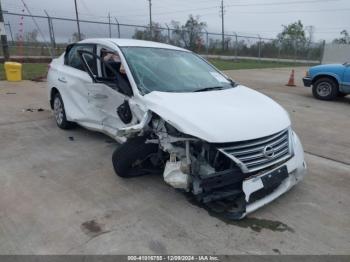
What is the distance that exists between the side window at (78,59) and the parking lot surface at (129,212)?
1.21 metres

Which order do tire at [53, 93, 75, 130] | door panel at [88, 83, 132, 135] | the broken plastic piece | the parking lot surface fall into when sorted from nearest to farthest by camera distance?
the parking lot surface
the broken plastic piece
door panel at [88, 83, 132, 135]
tire at [53, 93, 75, 130]

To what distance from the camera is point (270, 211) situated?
327 cm

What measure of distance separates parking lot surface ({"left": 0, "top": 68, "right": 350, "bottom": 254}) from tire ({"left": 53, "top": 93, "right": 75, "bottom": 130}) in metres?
0.61

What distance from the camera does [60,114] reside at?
570 centimetres

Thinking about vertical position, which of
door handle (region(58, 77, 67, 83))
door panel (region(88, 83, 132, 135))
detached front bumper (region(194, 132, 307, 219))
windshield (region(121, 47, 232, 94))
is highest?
windshield (region(121, 47, 232, 94))

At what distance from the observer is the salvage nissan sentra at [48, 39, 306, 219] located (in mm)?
3027

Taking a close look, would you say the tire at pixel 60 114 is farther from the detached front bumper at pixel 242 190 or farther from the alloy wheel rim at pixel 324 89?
the alloy wheel rim at pixel 324 89

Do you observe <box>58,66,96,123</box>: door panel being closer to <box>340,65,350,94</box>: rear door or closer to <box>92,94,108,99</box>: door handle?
<box>92,94,108,99</box>: door handle

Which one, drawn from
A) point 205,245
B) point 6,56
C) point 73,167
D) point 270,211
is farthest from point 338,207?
point 6,56

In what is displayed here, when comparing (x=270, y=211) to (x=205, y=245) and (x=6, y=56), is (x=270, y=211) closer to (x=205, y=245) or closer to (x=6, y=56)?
(x=205, y=245)

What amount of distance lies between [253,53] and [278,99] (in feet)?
84.4

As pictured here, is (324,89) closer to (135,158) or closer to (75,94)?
(75,94)

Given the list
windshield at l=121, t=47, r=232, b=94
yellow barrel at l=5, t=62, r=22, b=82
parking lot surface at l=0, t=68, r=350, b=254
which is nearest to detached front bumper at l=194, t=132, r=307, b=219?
parking lot surface at l=0, t=68, r=350, b=254

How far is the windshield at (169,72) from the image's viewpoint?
3.96m
